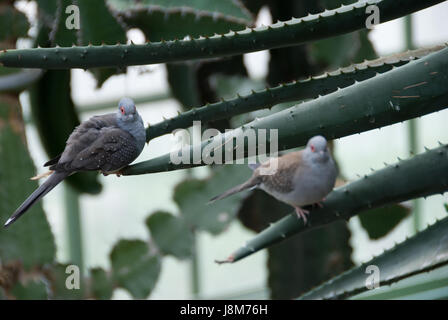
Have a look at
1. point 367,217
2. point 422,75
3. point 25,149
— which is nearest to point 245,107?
point 422,75

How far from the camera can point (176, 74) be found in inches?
55.6

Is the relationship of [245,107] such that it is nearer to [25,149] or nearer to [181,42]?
[181,42]

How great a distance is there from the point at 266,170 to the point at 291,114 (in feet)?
1.07

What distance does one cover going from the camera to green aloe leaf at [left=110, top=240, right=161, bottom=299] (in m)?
1.19

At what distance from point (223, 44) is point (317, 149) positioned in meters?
0.22

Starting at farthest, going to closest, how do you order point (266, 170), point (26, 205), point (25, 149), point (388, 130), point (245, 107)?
point (388, 130)
point (25, 149)
point (266, 170)
point (245, 107)
point (26, 205)

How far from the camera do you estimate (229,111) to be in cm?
57

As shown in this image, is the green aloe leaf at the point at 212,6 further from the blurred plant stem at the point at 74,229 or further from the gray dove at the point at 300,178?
the blurred plant stem at the point at 74,229

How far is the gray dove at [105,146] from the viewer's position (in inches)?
20.4

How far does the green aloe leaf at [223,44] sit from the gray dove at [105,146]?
4cm

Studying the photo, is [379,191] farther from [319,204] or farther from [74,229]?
[74,229]

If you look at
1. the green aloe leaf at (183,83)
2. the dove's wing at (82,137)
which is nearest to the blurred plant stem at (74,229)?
the green aloe leaf at (183,83)

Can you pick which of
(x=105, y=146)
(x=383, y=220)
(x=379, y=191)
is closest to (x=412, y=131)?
(x=383, y=220)

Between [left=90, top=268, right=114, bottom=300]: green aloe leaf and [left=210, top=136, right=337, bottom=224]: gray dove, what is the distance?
0.41 m
